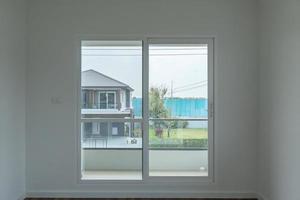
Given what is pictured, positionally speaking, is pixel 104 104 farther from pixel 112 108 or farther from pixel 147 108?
pixel 147 108

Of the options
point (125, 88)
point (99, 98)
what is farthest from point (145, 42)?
point (99, 98)

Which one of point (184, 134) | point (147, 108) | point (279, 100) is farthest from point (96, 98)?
point (279, 100)

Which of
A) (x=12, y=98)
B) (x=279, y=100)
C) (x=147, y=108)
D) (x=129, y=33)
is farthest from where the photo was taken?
(x=147, y=108)

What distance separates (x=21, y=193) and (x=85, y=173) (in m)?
0.87

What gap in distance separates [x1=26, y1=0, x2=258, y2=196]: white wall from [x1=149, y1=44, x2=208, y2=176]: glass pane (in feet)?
0.68

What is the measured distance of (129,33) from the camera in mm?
4973

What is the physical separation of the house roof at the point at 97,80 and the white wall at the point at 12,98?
0.81 m

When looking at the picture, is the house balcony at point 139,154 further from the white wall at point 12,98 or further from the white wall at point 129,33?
the white wall at point 12,98

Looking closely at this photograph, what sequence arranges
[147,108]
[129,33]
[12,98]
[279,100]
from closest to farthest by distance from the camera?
1. [279,100]
2. [12,98]
3. [129,33]
4. [147,108]

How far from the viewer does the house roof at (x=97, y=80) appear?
5.09m

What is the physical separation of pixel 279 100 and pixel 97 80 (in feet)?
7.87

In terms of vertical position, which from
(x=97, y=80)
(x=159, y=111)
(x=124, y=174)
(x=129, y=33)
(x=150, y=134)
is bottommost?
(x=124, y=174)

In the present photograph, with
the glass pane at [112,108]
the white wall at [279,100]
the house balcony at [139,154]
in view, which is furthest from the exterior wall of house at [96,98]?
the white wall at [279,100]

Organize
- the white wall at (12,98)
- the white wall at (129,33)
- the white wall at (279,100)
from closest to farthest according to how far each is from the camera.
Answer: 1. the white wall at (279,100)
2. the white wall at (12,98)
3. the white wall at (129,33)
